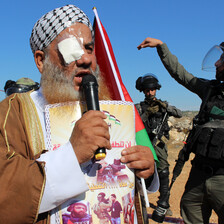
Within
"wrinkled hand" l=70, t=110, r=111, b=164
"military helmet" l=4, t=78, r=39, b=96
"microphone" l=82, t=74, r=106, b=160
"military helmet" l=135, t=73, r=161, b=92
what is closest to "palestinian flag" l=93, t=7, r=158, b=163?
"microphone" l=82, t=74, r=106, b=160

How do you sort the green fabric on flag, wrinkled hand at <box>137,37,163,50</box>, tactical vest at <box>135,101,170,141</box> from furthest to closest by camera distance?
1. tactical vest at <box>135,101,170,141</box>
2. wrinkled hand at <box>137,37,163,50</box>
3. the green fabric on flag

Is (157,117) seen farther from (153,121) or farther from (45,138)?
(45,138)

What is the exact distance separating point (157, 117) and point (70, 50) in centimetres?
477

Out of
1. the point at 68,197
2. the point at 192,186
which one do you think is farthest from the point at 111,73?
the point at 192,186

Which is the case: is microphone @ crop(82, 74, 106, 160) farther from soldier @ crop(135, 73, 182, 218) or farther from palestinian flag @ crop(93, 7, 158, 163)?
soldier @ crop(135, 73, 182, 218)

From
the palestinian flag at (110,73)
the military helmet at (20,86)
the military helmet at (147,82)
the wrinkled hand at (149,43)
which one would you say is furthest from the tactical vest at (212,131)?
Result: the military helmet at (20,86)

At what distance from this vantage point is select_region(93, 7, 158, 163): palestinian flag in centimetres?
184

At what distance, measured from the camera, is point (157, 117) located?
20.6 feet

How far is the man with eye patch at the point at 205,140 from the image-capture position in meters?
3.33

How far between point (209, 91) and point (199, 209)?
1.64 m

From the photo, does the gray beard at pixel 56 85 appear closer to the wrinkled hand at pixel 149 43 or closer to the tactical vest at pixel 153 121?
the wrinkled hand at pixel 149 43

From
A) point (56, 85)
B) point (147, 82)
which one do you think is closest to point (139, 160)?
point (56, 85)

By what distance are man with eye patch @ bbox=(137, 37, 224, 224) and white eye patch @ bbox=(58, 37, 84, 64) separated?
80.7 inches

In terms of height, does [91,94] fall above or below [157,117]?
above
